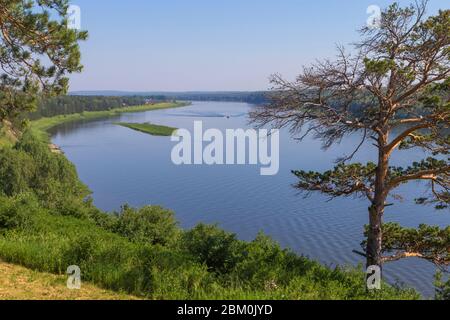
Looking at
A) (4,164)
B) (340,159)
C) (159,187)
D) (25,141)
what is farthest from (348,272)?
(25,141)

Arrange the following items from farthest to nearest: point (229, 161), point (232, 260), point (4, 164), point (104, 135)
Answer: point (104, 135), point (229, 161), point (4, 164), point (232, 260)

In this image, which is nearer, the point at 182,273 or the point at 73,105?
the point at 182,273

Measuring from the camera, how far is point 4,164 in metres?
36.1

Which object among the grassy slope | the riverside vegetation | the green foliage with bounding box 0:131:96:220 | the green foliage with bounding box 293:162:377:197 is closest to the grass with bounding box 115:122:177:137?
the green foliage with bounding box 0:131:96:220

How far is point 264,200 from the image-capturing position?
109 ft

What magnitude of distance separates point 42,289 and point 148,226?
→ 11363 mm

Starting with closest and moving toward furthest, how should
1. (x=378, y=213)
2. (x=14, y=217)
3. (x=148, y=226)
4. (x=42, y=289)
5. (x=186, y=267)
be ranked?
(x=42, y=289) → (x=186, y=267) → (x=378, y=213) → (x=14, y=217) → (x=148, y=226)

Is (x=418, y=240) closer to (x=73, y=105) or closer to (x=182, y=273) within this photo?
(x=182, y=273)

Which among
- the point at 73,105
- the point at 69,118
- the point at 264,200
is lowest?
the point at 264,200

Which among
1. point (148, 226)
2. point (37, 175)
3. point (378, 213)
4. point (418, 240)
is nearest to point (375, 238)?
point (378, 213)

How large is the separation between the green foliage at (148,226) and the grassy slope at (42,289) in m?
7.22

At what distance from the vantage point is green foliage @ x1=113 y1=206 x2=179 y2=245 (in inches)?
654
